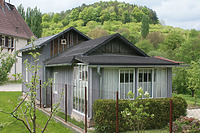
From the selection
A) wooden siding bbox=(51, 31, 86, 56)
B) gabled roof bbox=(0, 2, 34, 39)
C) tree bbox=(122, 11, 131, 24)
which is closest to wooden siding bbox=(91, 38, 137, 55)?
wooden siding bbox=(51, 31, 86, 56)

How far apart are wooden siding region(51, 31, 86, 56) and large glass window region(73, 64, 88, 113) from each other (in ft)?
14.4

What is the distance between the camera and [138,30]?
91.4 meters

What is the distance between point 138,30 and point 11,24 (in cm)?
6655

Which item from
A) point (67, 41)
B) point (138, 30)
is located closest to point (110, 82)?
point (67, 41)

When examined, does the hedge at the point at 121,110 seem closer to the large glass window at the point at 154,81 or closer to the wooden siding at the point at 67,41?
the large glass window at the point at 154,81

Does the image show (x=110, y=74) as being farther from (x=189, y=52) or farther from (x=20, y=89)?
(x=189, y=52)

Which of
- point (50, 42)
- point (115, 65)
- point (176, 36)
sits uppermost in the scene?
point (176, 36)

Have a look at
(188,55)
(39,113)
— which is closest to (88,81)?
(39,113)

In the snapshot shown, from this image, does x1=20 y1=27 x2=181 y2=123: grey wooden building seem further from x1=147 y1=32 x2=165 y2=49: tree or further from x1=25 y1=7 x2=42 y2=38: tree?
x1=147 y1=32 x2=165 y2=49: tree

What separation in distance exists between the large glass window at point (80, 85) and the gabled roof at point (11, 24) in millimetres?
21341

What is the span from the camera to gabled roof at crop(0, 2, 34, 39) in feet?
98.5

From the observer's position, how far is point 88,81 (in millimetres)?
9250

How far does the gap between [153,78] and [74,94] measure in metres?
3.87

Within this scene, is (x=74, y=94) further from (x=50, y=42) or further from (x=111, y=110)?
(x=50, y=42)
